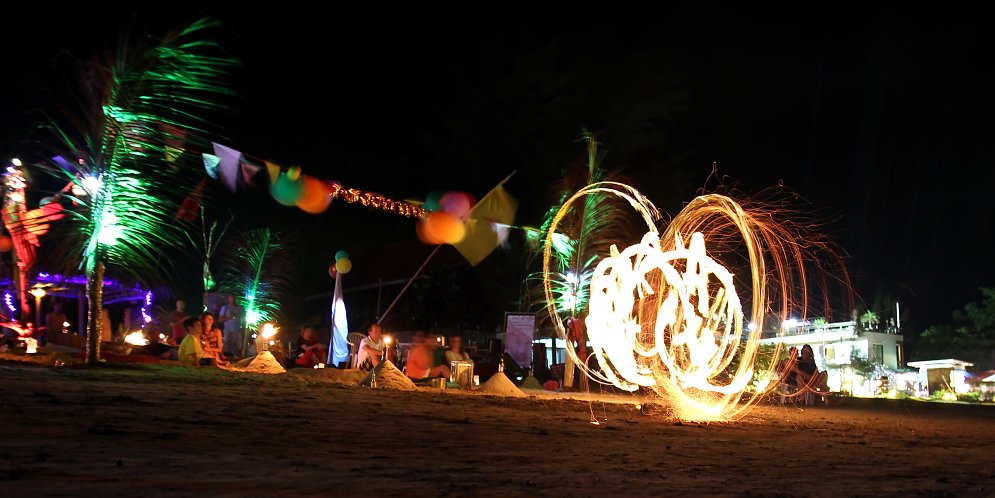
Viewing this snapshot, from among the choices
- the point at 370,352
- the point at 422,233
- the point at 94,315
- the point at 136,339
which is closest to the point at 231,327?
the point at 136,339

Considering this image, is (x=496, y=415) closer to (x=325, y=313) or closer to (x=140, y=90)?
(x=140, y=90)

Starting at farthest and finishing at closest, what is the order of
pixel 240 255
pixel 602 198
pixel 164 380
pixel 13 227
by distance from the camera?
pixel 240 255
pixel 602 198
pixel 13 227
pixel 164 380

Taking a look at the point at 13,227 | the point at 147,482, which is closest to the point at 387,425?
the point at 147,482

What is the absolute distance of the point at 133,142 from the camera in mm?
14320

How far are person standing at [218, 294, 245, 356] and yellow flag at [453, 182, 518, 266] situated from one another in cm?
751

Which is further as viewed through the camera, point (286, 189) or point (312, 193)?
point (312, 193)

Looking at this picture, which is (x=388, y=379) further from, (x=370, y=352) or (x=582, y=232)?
(x=582, y=232)

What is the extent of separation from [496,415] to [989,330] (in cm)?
4781

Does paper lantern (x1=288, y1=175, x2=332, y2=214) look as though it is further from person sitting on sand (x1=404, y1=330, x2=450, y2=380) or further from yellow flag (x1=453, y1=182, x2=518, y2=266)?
person sitting on sand (x1=404, y1=330, x2=450, y2=380)

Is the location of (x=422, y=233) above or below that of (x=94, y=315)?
above

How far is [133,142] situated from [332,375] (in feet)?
17.4

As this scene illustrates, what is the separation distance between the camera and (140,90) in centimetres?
1421

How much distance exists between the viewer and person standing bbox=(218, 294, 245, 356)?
25.5 meters

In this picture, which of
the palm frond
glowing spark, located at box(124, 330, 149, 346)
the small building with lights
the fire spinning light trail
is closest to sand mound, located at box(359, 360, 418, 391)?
the fire spinning light trail
